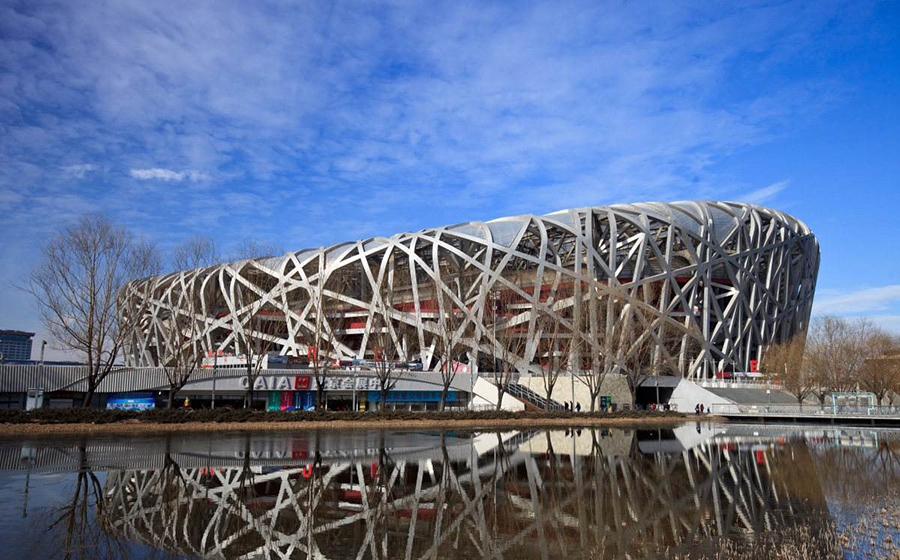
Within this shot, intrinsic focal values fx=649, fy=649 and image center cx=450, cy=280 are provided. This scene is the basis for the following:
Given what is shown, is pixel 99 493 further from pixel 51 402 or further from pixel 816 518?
pixel 51 402

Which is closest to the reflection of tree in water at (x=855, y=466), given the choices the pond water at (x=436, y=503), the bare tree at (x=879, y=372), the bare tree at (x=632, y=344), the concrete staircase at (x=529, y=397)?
the pond water at (x=436, y=503)

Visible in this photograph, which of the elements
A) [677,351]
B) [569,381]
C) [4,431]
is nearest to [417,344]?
[569,381]

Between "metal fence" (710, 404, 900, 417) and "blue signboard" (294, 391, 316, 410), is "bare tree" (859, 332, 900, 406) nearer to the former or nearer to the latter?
"metal fence" (710, 404, 900, 417)

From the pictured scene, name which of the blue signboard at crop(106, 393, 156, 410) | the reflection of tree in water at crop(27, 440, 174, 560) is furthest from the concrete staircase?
the reflection of tree in water at crop(27, 440, 174, 560)

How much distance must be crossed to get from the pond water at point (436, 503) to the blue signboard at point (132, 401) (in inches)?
924

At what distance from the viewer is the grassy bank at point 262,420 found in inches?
980

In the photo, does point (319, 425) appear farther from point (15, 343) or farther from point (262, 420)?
point (15, 343)

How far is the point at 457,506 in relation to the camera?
10188 millimetres

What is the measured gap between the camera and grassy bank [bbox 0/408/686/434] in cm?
2489

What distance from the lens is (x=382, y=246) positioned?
5938 cm

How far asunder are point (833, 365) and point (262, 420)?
4707cm

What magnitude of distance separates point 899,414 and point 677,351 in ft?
64.0

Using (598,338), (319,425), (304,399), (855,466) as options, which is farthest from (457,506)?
(598,338)

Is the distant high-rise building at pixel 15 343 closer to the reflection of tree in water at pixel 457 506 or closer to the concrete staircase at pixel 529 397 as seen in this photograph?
the concrete staircase at pixel 529 397
